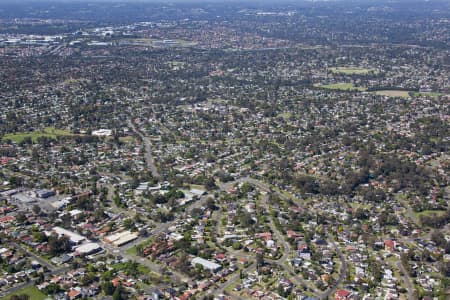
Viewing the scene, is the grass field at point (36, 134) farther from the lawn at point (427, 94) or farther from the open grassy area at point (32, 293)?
the lawn at point (427, 94)

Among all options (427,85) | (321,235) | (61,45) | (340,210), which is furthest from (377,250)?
(61,45)

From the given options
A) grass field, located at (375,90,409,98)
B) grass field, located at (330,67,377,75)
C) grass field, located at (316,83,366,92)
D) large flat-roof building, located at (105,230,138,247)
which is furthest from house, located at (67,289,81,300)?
grass field, located at (330,67,377,75)

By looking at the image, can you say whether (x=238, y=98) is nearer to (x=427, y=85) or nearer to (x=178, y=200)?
(x=427, y=85)

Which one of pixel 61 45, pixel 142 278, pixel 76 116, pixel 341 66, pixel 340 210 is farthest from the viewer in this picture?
pixel 61 45

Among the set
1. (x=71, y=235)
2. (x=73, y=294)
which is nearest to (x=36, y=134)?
(x=71, y=235)

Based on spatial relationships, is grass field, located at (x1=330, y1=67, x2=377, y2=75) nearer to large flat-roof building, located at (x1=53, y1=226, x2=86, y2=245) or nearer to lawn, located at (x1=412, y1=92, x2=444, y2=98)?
lawn, located at (x1=412, y1=92, x2=444, y2=98)

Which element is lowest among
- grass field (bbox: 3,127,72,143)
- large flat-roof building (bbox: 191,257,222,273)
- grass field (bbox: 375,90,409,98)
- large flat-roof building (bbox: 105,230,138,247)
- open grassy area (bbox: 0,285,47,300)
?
open grassy area (bbox: 0,285,47,300)

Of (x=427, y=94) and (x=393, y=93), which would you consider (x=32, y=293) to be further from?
(x=427, y=94)

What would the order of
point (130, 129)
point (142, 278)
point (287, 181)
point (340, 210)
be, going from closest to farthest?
point (142, 278), point (340, 210), point (287, 181), point (130, 129)
